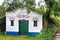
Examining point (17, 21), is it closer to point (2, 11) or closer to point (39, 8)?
point (2, 11)

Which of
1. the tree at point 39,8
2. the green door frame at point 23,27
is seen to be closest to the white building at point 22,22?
the green door frame at point 23,27

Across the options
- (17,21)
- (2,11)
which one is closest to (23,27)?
(17,21)

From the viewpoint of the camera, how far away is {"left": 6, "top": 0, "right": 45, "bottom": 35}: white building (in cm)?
2577

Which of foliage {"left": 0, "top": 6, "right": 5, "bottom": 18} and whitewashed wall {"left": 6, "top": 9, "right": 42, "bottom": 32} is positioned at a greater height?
foliage {"left": 0, "top": 6, "right": 5, "bottom": 18}

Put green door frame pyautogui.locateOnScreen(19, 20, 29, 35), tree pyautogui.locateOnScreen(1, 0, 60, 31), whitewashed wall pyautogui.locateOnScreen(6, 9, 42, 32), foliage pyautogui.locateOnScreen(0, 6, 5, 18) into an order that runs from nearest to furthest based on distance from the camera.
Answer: tree pyautogui.locateOnScreen(1, 0, 60, 31), whitewashed wall pyautogui.locateOnScreen(6, 9, 42, 32), green door frame pyautogui.locateOnScreen(19, 20, 29, 35), foliage pyautogui.locateOnScreen(0, 6, 5, 18)

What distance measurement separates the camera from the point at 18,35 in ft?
83.6

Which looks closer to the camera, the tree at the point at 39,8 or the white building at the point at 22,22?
the tree at the point at 39,8

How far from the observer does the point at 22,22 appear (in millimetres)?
26031

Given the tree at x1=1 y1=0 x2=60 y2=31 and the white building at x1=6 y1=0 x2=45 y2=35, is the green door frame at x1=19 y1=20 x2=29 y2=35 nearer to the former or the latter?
the white building at x1=6 y1=0 x2=45 y2=35

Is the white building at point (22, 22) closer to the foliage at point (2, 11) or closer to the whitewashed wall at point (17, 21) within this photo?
the whitewashed wall at point (17, 21)

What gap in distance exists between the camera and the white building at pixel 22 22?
25.8m

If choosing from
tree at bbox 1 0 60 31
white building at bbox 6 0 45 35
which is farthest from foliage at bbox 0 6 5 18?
tree at bbox 1 0 60 31

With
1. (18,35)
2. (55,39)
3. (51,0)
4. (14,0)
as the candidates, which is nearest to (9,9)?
(14,0)

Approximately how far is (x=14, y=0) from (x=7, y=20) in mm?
2475
